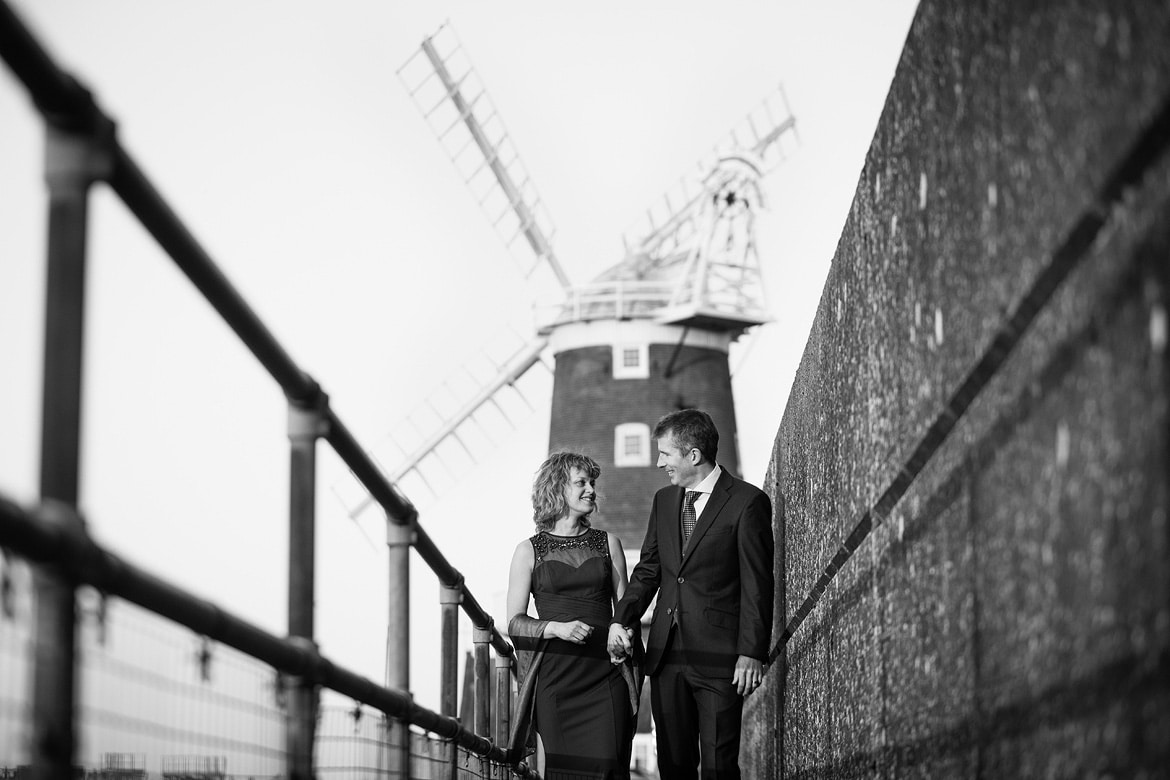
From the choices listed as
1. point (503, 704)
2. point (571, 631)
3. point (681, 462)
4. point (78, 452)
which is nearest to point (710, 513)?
point (681, 462)

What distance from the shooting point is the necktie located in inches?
234

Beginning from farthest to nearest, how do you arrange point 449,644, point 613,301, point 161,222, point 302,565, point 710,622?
point 613,301 < point 710,622 < point 449,644 < point 302,565 < point 161,222

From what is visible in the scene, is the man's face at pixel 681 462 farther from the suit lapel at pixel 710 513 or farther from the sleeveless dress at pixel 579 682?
the sleeveless dress at pixel 579 682

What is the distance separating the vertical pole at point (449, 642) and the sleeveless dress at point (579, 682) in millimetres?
859

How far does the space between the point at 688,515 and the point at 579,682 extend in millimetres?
814

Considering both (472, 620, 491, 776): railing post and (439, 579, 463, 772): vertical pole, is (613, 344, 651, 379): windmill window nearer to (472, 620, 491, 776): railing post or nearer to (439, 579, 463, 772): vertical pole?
(472, 620, 491, 776): railing post

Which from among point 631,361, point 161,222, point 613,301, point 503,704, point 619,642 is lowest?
point 503,704

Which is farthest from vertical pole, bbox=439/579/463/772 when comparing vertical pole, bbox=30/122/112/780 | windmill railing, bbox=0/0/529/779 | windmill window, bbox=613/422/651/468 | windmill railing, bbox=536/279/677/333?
windmill railing, bbox=536/279/677/333

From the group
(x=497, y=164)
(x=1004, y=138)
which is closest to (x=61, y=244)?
(x=1004, y=138)

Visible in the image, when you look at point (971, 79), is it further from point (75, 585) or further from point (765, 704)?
point (765, 704)

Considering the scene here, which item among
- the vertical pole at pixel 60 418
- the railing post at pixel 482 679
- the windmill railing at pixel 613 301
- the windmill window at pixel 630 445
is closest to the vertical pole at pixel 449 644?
the railing post at pixel 482 679

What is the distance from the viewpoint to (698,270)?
2688cm

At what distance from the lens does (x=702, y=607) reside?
5777mm

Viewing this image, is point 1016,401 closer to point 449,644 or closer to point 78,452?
point 78,452
